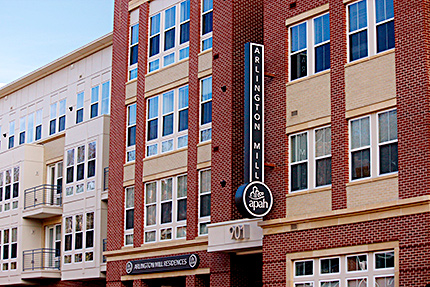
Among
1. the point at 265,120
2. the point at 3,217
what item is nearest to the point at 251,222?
Result: the point at 265,120

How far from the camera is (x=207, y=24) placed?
1176 inches

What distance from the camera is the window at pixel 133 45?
3338 centimetres

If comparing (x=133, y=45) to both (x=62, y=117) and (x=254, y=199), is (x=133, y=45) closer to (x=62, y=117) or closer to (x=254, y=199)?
(x=62, y=117)

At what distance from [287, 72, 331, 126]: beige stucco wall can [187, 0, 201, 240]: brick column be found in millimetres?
6040

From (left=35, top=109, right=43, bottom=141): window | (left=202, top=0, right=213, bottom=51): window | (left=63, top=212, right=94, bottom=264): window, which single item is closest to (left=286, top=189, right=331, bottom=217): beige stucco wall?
(left=202, top=0, right=213, bottom=51): window

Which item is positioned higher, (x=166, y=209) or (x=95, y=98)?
(x=95, y=98)

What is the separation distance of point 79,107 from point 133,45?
6646 mm

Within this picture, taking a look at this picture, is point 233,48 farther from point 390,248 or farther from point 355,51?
point 390,248

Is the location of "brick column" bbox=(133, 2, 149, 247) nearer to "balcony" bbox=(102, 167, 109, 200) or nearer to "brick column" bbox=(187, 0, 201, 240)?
"brick column" bbox=(187, 0, 201, 240)

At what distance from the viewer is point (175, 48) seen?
3120cm

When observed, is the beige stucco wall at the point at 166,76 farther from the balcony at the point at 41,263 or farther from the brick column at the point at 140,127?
the balcony at the point at 41,263

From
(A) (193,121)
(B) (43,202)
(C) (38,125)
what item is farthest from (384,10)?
(C) (38,125)

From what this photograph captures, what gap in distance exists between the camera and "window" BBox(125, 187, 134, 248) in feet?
105

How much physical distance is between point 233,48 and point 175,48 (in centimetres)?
407
